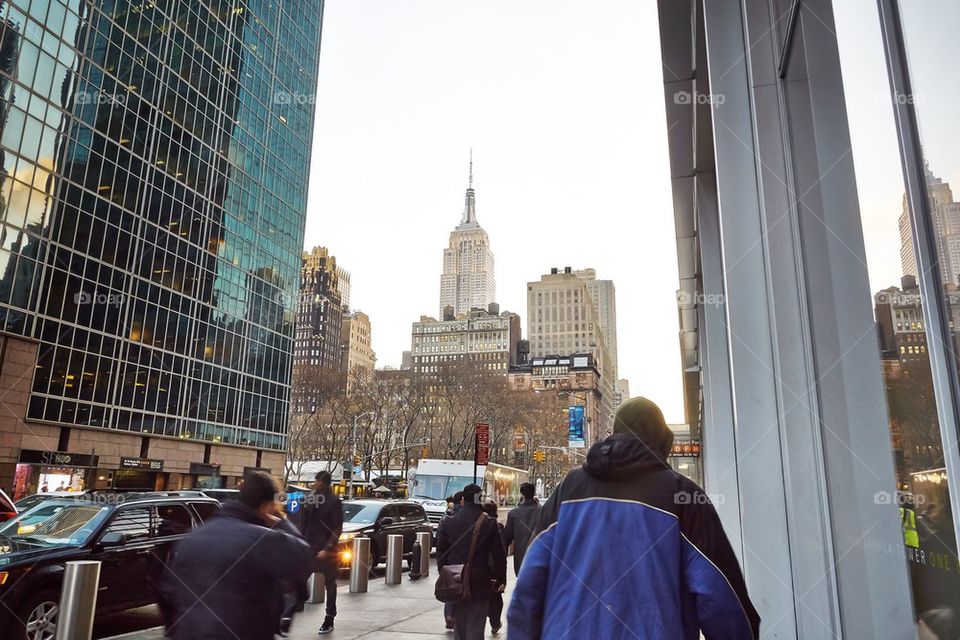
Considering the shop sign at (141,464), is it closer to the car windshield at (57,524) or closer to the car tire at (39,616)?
the car windshield at (57,524)

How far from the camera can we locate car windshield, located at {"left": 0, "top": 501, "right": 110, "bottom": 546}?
8.23 m

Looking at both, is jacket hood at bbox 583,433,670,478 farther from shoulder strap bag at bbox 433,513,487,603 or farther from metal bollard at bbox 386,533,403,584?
metal bollard at bbox 386,533,403,584

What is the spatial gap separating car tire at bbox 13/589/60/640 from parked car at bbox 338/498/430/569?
313 inches

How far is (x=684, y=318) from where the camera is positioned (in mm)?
20656

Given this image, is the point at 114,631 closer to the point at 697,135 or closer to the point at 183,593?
the point at 183,593

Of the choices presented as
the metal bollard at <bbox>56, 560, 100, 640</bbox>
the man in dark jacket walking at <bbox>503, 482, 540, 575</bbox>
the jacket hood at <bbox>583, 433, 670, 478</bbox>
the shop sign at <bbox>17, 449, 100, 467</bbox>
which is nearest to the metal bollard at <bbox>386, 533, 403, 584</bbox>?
the man in dark jacket walking at <bbox>503, 482, 540, 575</bbox>

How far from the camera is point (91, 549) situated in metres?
8.23

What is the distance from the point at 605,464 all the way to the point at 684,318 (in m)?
18.9

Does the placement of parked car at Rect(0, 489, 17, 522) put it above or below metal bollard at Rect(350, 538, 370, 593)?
above

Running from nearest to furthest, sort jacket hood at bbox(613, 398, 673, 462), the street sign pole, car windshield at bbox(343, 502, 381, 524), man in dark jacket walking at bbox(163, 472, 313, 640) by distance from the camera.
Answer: jacket hood at bbox(613, 398, 673, 462) < man in dark jacket walking at bbox(163, 472, 313, 640) < car windshield at bbox(343, 502, 381, 524) < the street sign pole

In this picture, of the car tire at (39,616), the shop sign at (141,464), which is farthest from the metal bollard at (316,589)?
the shop sign at (141,464)

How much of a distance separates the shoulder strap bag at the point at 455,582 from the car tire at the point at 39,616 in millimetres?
4133

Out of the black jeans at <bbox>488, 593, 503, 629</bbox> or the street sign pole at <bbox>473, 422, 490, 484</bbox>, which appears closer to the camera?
the black jeans at <bbox>488, 593, 503, 629</bbox>

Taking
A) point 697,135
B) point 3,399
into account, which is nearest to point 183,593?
point 697,135
